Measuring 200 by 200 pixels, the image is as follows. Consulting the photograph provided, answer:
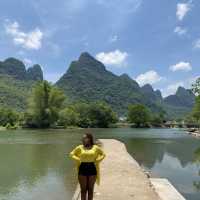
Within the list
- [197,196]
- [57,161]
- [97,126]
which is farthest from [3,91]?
[197,196]

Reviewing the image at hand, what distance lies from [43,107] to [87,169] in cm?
8380

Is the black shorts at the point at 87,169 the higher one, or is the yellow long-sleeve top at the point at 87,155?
the yellow long-sleeve top at the point at 87,155

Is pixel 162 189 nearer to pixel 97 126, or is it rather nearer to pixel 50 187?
pixel 50 187

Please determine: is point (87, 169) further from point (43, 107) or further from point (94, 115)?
point (94, 115)

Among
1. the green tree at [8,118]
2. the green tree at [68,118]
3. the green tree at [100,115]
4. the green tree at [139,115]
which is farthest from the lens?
the green tree at [139,115]

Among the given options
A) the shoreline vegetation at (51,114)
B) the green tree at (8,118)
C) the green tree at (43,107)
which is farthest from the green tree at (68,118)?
the green tree at (8,118)

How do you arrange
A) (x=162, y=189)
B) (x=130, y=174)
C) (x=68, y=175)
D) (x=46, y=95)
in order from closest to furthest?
1. (x=162, y=189)
2. (x=130, y=174)
3. (x=68, y=175)
4. (x=46, y=95)

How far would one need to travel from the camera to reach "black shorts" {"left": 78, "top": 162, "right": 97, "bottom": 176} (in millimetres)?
8481

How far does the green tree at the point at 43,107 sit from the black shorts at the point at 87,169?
81.7 meters

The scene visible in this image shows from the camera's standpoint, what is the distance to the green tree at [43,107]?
9031cm

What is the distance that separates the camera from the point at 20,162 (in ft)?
72.7

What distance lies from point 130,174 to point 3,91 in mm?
182561

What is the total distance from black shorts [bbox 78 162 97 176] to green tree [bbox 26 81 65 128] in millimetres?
81732

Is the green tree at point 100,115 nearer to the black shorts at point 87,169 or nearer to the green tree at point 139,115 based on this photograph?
the green tree at point 139,115
